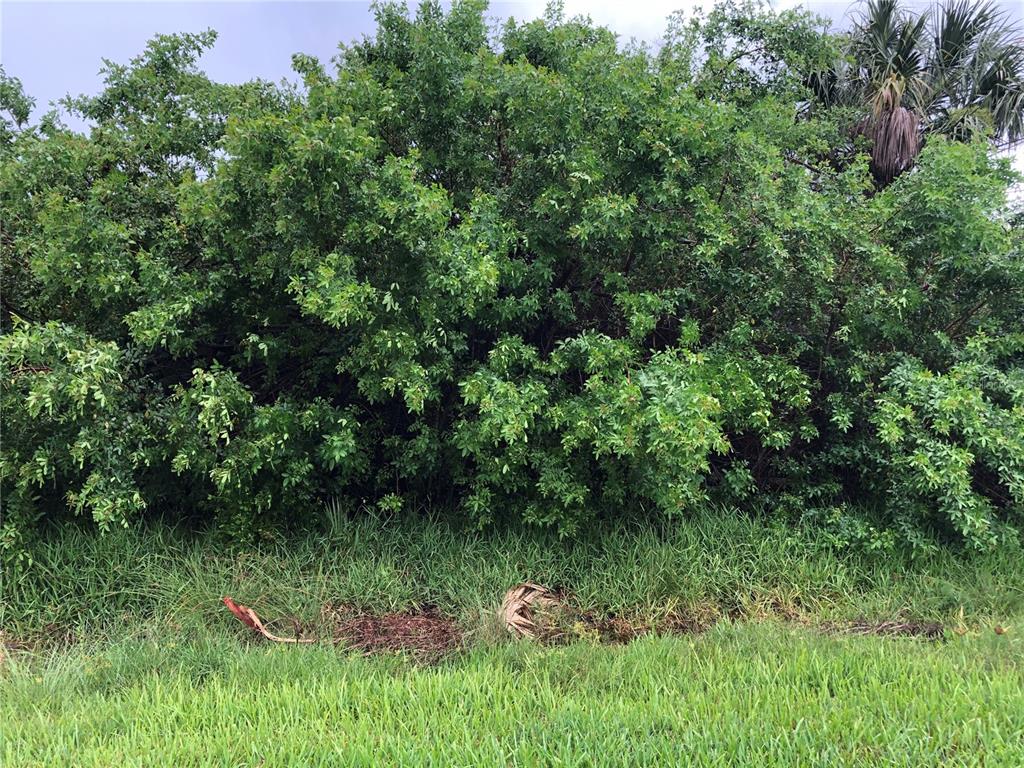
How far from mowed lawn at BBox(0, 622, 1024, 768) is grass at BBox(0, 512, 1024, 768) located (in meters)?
0.01

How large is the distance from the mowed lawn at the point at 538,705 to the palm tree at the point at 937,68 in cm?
755

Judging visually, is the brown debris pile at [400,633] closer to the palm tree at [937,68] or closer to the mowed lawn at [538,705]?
the mowed lawn at [538,705]

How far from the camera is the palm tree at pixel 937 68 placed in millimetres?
8383

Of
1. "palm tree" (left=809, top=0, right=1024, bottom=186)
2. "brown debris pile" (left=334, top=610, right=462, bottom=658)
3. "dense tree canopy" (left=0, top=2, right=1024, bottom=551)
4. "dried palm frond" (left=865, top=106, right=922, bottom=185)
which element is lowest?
"brown debris pile" (left=334, top=610, right=462, bottom=658)

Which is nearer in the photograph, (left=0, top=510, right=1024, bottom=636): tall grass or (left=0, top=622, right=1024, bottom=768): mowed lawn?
(left=0, top=622, right=1024, bottom=768): mowed lawn

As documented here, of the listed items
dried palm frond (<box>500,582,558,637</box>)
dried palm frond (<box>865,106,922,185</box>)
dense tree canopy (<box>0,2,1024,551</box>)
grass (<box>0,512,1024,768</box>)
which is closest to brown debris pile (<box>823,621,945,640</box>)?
grass (<box>0,512,1024,768</box>)

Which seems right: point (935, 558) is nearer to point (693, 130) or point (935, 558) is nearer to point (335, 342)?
point (693, 130)

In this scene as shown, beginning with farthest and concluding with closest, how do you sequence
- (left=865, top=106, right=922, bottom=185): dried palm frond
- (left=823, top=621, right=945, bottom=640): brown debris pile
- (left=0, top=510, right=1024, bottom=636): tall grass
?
(left=865, top=106, right=922, bottom=185): dried palm frond → (left=0, top=510, right=1024, bottom=636): tall grass → (left=823, top=621, right=945, bottom=640): brown debris pile

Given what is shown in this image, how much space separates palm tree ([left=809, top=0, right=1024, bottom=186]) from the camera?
8.38 metres

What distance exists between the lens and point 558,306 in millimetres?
4680

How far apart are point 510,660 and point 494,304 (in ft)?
7.46

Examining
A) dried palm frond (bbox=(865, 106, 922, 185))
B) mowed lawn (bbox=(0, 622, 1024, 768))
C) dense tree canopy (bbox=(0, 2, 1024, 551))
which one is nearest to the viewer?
mowed lawn (bbox=(0, 622, 1024, 768))

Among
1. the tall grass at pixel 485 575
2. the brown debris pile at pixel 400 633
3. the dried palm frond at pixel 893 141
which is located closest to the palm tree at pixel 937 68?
the dried palm frond at pixel 893 141

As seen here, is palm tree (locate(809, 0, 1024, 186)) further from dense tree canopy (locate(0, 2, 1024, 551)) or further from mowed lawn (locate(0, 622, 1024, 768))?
mowed lawn (locate(0, 622, 1024, 768))
